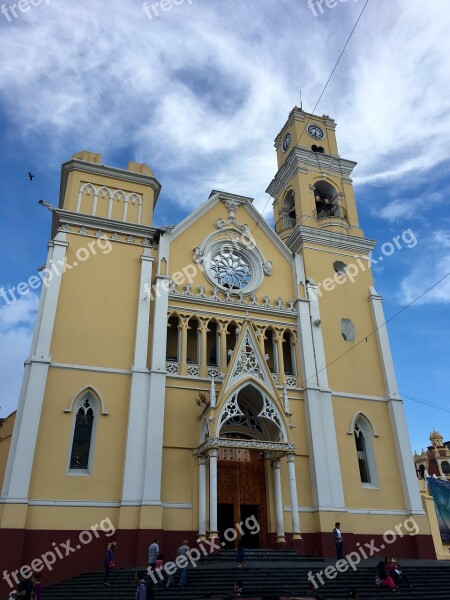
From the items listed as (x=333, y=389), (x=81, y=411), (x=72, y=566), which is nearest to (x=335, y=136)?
(x=333, y=389)

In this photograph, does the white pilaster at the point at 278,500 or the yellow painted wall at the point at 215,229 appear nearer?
the white pilaster at the point at 278,500

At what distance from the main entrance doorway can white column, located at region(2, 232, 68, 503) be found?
6.87m

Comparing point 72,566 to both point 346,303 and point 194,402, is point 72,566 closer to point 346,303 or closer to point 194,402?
point 194,402

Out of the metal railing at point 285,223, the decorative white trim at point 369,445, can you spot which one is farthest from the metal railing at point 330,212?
the decorative white trim at point 369,445

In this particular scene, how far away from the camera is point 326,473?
19.0 m

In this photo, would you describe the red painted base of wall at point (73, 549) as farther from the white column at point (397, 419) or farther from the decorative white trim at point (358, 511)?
the white column at point (397, 419)

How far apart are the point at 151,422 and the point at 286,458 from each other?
5464mm

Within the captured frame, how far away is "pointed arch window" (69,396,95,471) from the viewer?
1684 centimetres

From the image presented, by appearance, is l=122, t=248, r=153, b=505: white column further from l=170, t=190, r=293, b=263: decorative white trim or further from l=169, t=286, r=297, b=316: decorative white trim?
l=170, t=190, r=293, b=263: decorative white trim

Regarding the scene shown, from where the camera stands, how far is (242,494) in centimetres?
1869

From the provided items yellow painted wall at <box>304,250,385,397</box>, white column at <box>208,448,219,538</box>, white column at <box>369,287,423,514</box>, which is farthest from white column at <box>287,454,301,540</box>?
white column at <box>369,287,423,514</box>

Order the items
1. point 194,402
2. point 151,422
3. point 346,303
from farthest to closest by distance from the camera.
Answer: point 346,303 < point 194,402 < point 151,422

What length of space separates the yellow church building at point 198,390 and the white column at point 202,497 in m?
0.04

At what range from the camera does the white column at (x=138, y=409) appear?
54.4ft
